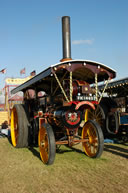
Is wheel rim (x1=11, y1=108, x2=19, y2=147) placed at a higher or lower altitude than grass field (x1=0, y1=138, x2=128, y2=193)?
higher

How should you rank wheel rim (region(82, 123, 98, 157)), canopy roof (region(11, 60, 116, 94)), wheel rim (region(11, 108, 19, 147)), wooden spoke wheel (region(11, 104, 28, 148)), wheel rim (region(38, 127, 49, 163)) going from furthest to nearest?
1. wheel rim (region(11, 108, 19, 147))
2. wooden spoke wheel (region(11, 104, 28, 148))
3. wheel rim (region(82, 123, 98, 157))
4. canopy roof (region(11, 60, 116, 94))
5. wheel rim (region(38, 127, 49, 163))

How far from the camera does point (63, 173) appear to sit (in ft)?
12.5

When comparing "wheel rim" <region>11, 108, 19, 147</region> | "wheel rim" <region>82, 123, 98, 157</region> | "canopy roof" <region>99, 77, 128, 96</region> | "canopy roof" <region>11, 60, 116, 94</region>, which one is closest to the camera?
"canopy roof" <region>11, 60, 116, 94</region>

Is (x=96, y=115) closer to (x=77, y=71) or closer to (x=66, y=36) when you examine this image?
(x=77, y=71)

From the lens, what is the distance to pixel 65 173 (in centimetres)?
383

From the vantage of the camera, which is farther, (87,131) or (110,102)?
(110,102)

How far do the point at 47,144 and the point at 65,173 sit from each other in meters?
0.89

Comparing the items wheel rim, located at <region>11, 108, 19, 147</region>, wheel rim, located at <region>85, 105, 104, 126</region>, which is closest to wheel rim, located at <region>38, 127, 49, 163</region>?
wheel rim, located at <region>11, 108, 19, 147</region>

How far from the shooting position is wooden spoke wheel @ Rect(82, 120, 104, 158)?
463 cm

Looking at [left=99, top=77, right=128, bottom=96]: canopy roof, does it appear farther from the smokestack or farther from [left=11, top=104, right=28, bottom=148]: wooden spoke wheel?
[left=11, top=104, right=28, bottom=148]: wooden spoke wheel

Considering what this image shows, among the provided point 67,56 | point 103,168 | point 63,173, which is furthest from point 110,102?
point 63,173

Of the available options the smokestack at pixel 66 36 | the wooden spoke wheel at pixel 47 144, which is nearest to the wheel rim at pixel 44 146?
the wooden spoke wheel at pixel 47 144

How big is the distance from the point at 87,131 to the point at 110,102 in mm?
3292

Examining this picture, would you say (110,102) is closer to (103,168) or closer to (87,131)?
(87,131)
